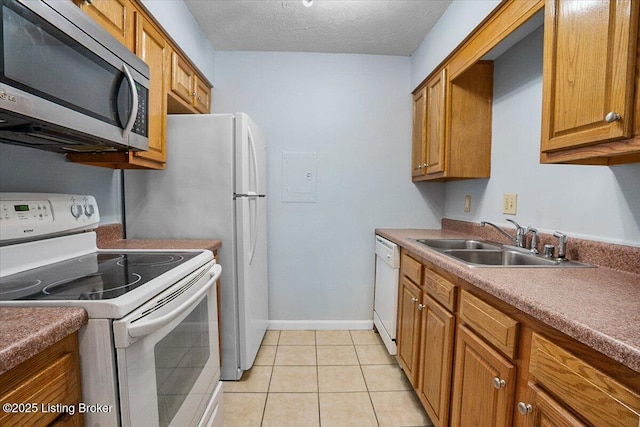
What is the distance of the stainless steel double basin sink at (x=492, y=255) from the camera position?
126 cm

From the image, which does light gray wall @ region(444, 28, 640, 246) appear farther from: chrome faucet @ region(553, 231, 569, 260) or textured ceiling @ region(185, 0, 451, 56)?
textured ceiling @ region(185, 0, 451, 56)

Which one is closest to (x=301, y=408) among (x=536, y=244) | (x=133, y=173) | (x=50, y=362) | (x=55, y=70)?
(x=50, y=362)

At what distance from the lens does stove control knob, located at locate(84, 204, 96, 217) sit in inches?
54.4

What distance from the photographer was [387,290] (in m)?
2.18

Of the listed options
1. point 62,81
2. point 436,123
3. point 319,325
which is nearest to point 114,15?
point 62,81

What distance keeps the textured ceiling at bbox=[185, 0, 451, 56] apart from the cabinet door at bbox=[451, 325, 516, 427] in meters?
2.01

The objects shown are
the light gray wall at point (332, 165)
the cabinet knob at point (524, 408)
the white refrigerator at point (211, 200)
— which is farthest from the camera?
the light gray wall at point (332, 165)

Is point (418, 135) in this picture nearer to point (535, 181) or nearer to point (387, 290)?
point (535, 181)

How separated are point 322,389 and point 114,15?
7.36ft

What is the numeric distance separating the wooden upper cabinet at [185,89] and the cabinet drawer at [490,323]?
1.98 m

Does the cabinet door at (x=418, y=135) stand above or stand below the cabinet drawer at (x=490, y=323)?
above

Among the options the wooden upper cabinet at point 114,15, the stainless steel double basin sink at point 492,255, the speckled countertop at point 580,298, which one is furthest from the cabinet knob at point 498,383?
the wooden upper cabinet at point 114,15

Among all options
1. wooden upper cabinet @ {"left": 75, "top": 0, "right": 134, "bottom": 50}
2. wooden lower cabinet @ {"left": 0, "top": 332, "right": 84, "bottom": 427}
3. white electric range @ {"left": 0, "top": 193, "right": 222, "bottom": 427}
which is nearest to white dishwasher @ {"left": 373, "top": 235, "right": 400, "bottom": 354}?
white electric range @ {"left": 0, "top": 193, "right": 222, "bottom": 427}

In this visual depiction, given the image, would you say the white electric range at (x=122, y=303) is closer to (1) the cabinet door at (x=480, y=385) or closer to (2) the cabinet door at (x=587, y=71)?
(1) the cabinet door at (x=480, y=385)
